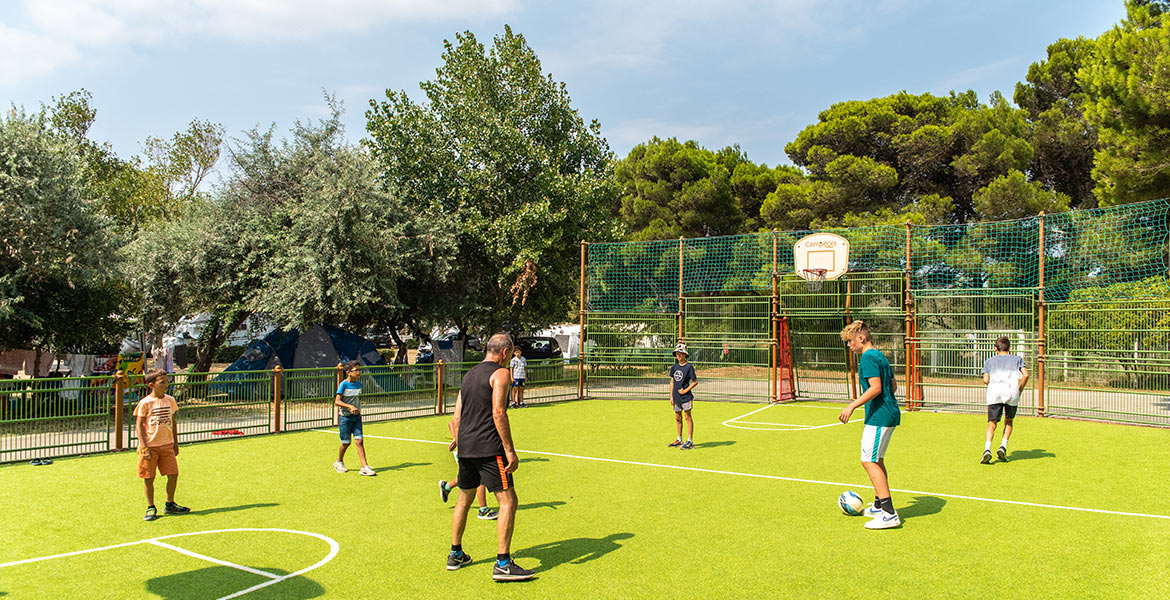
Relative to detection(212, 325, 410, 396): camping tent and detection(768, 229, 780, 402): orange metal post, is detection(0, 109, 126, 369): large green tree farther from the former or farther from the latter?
detection(768, 229, 780, 402): orange metal post

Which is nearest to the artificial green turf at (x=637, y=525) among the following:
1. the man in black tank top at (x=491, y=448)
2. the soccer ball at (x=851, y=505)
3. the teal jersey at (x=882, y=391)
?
the soccer ball at (x=851, y=505)

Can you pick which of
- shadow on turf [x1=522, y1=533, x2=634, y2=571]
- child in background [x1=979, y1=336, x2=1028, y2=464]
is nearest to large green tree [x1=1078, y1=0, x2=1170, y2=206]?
child in background [x1=979, y1=336, x2=1028, y2=464]

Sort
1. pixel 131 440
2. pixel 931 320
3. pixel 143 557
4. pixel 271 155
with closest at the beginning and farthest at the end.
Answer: pixel 143 557 → pixel 131 440 → pixel 931 320 → pixel 271 155

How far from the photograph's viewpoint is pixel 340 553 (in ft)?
21.8

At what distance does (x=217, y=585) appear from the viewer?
585 cm

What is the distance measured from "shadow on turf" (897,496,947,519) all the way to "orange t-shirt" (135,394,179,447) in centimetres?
763

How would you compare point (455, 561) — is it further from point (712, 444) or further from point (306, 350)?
point (306, 350)

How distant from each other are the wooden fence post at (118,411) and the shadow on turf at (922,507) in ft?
38.9

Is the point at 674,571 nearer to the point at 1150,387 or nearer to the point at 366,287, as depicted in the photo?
the point at 1150,387

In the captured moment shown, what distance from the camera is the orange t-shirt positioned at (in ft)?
26.3

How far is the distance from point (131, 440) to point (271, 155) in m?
12.1

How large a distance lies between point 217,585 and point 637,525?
3.71 m

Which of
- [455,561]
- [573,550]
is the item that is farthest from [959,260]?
[455,561]

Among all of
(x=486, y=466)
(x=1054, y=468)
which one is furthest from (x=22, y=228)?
(x=1054, y=468)
